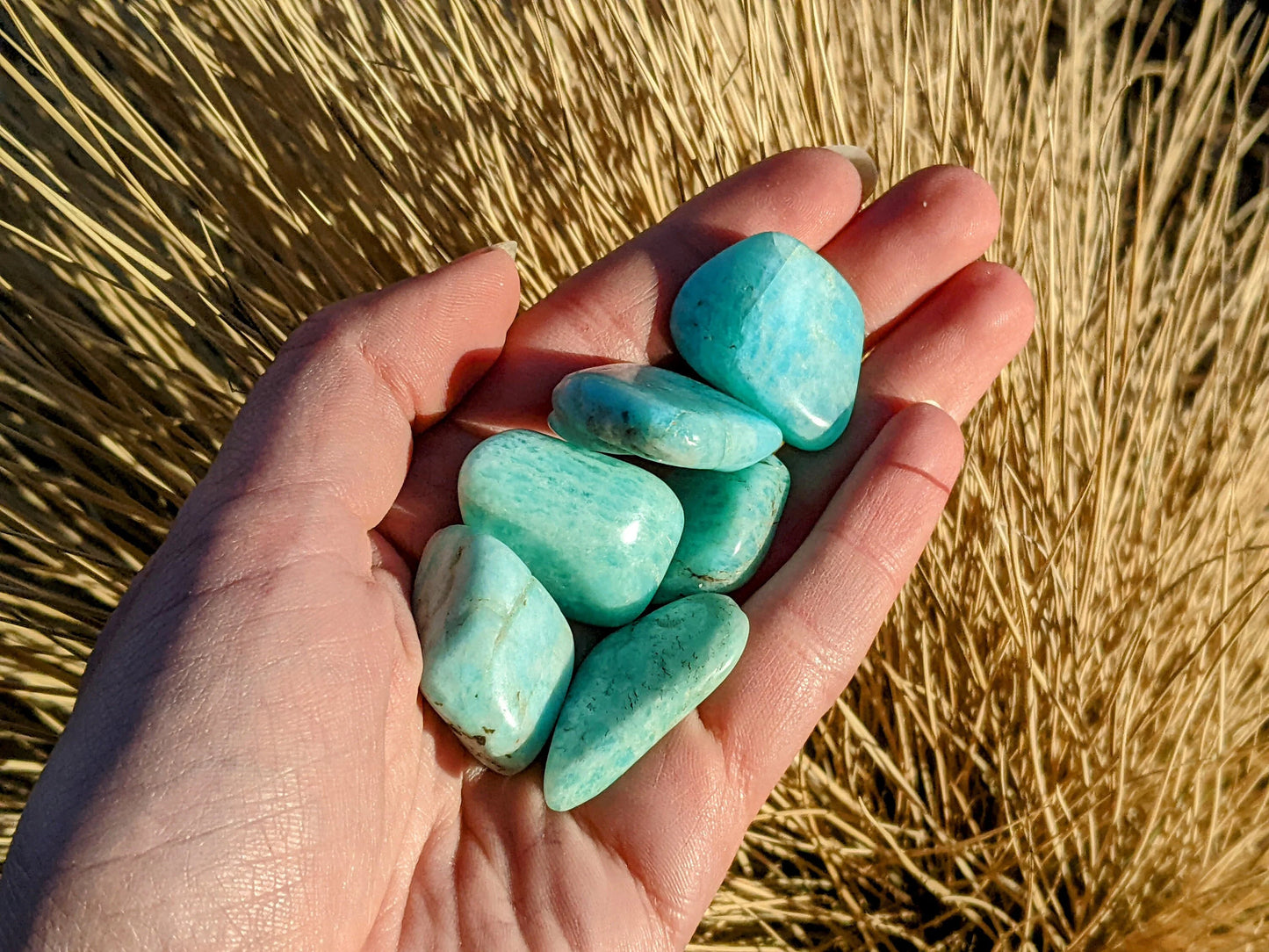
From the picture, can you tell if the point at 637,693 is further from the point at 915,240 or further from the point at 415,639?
the point at 915,240

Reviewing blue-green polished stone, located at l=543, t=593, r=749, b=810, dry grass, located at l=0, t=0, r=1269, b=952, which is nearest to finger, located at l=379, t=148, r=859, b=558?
dry grass, located at l=0, t=0, r=1269, b=952

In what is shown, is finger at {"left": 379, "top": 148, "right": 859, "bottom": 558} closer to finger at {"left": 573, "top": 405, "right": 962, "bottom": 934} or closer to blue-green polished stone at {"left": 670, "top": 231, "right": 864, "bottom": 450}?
blue-green polished stone at {"left": 670, "top": 231, "right": 864, "bottom": 450}

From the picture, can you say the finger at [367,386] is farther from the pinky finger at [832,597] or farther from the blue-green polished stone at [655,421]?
the pinky finger at [832,597]

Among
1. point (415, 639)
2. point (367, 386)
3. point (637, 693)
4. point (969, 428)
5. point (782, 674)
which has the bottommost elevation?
point (969, 428)

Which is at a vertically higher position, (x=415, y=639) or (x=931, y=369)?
(x=415, y=639)

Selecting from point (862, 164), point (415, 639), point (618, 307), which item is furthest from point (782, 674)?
point (862, 164)

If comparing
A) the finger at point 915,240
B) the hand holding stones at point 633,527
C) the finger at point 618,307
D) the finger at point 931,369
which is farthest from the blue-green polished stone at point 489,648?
the finger at point 915,240

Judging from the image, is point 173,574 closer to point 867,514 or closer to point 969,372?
point 867,514
